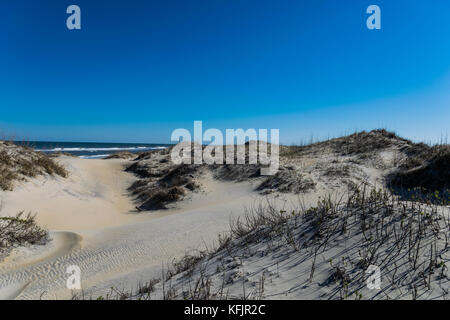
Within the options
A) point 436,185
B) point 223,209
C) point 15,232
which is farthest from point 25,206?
point 436,185

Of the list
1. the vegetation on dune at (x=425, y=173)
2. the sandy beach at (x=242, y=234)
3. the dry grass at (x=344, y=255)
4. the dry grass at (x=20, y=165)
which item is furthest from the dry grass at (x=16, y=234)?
the vegetation on dune at (x=425, y=173)

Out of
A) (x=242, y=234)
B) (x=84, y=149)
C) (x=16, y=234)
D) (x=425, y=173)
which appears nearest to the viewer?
(x=242, y=234)

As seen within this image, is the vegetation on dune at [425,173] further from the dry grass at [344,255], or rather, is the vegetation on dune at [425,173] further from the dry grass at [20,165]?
the dry grass at [20,165]

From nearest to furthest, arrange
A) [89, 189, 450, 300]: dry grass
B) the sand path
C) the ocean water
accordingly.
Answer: [89, 189, 450, 300]: dry grass, the sand path, the ocean water

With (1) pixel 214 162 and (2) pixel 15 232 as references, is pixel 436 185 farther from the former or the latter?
(2) pixel 15 232

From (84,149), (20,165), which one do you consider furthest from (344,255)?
(84,149)

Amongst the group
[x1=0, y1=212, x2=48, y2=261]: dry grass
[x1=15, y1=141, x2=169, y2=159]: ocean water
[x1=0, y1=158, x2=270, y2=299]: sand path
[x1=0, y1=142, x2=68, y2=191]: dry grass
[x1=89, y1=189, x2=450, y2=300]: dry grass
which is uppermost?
[x1=15, y1=141, x2=169, y2=159]: ocean water

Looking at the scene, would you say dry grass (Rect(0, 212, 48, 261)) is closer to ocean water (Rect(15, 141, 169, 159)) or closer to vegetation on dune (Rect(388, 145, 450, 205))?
ocean water (Rect(15, 141, 169, 159))

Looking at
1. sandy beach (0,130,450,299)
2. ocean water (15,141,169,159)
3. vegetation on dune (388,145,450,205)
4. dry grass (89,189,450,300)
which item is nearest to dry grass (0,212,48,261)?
sandy beach (0,130,450,299)

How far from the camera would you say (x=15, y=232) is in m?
5.94

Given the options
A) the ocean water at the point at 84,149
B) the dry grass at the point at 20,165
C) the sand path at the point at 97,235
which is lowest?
the sand path at the point at 97,235

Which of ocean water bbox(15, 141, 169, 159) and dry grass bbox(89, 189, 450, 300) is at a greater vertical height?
ocean water bbox(15, 141, 169, 159)

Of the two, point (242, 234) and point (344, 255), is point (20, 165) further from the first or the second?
point (344, 255)

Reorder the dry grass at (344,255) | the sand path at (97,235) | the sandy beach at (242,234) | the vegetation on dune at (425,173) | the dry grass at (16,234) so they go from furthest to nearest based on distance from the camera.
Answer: the vegetation on dune at (425,173), the dry grass at (16,234), the sand path at (97,235), the sandy beach at (242,234), the dry grass at (344,255)
